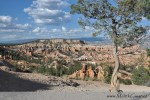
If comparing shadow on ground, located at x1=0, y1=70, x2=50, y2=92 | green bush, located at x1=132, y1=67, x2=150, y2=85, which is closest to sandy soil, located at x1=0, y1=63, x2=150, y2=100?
shadow on ground, located at x1=0, y1=70, x2=50, y2=92

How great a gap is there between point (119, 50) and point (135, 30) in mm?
1996

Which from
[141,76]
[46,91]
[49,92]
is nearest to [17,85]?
[46,91]

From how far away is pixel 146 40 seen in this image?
1009 inches

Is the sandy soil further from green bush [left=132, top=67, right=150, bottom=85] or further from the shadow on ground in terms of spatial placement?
green bush [left=132, top=67, right=150, bottom=85]

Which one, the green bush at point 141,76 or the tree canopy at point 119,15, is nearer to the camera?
the tree canopy at point 119,15

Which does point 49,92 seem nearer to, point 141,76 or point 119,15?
point 119,15

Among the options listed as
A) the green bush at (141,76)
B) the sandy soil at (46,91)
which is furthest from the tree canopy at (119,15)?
the green bush at (141,76)

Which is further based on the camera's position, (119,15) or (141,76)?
(141,76)

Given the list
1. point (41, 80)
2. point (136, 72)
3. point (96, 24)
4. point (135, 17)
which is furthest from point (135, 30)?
point (136, 72)

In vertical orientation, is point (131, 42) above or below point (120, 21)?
below

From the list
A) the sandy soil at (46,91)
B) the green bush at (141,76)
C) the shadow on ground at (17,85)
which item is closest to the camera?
the sandy soil at (46,91)

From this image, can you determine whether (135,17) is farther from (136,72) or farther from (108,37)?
(136,72)

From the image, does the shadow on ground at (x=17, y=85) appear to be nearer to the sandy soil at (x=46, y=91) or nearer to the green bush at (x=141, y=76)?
the sandy soil at (x=46, y=91)

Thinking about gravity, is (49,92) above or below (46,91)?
above
